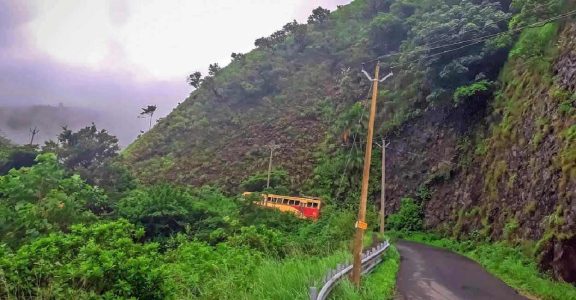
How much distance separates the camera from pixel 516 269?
55.9ft

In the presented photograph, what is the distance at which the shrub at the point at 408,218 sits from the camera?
37.0m

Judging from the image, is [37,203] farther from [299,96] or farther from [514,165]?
[299,96]

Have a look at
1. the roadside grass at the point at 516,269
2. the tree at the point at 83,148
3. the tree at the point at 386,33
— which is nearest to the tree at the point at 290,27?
the tree at the point at 386,33

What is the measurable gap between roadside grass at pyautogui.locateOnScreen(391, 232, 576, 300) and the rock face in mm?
562

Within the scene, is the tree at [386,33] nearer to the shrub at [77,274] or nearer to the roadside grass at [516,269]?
the roadside grass at [516,269]

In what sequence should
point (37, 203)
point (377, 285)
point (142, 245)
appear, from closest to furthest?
point (377, 285)
point (142, 245)
point (37, 203)

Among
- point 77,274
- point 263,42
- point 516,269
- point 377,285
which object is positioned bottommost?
point 377,285

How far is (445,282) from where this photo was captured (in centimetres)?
1573

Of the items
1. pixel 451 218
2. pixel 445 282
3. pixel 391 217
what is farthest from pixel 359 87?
pixel 445 282

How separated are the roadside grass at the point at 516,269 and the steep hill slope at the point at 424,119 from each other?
0.62 metres

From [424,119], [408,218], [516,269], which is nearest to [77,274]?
[516,269]

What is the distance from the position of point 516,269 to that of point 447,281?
10.6 ft

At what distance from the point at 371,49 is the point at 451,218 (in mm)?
44294

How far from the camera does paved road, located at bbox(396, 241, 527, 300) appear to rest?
13516 mm
